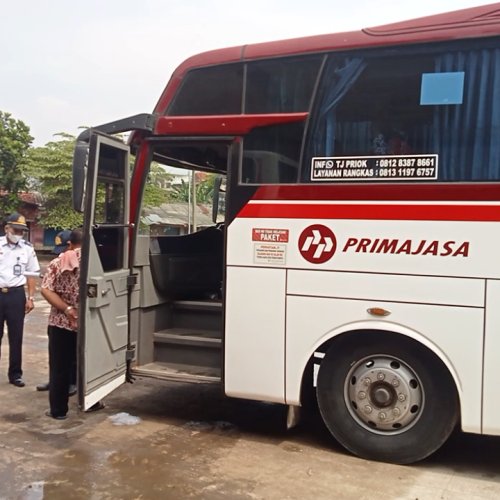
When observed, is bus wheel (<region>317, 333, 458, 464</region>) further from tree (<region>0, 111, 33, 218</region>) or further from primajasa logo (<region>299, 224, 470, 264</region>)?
tree (<region>0, 111, 33, 218</region>)

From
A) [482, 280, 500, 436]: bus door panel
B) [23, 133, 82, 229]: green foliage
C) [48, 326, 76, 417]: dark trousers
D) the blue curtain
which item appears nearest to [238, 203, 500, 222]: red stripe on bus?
the blue curtain

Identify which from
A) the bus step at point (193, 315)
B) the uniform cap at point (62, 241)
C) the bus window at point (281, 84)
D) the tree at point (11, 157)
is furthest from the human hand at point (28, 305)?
the tree at point (11, 157)

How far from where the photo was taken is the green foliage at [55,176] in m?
28.5

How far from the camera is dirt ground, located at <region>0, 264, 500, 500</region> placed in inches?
162

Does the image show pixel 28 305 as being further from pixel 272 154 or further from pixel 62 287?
→ pixel 272 154

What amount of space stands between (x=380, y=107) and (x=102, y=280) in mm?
2583

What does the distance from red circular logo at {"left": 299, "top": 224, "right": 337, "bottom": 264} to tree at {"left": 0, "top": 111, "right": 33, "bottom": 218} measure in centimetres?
2821

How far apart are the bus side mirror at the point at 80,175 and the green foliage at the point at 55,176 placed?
964 inches

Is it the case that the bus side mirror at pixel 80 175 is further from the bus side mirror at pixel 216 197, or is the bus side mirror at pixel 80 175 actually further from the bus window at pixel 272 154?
the bus side mirror at pixel 216 197

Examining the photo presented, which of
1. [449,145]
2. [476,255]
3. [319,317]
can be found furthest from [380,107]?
[319,317]

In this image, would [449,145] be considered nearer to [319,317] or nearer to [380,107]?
[380,107]

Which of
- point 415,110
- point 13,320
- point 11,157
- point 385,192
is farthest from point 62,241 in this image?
point 11,157

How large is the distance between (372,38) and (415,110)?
2.15 feet

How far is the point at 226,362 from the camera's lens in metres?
5.00
